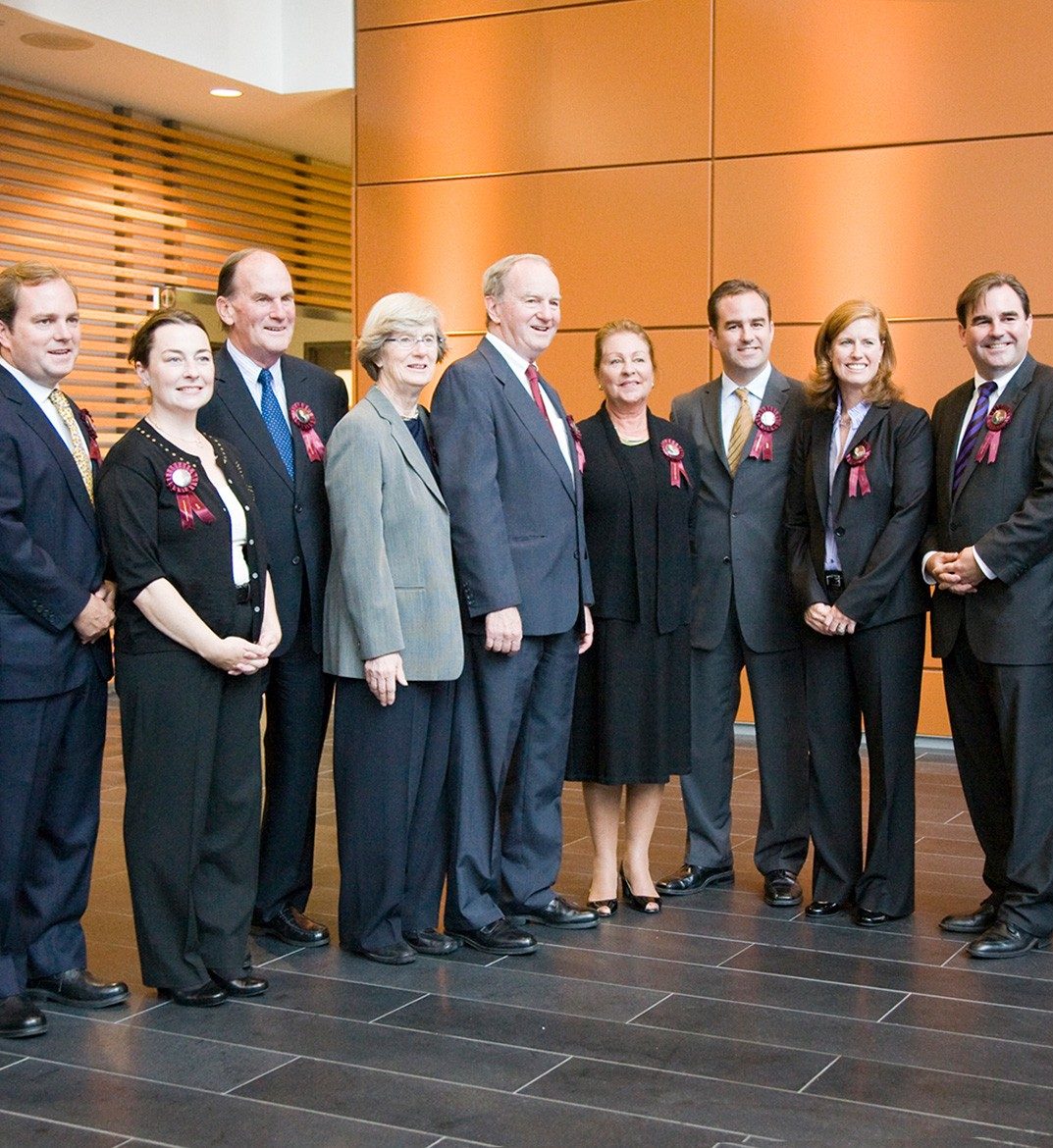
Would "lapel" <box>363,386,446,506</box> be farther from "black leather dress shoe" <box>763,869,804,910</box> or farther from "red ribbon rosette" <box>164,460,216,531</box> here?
"black leather dress shoe" <box>763,869,804,910</box>

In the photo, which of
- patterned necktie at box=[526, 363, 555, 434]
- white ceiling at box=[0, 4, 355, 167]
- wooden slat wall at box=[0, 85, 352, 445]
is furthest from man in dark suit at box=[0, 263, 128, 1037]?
wooden slat wall at box=[0, 85, 352, 445]

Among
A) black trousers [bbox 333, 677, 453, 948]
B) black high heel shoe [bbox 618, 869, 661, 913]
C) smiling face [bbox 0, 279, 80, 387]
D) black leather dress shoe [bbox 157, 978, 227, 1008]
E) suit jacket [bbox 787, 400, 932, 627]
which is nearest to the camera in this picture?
smiling face [bbox 0, 279, 80, 387]

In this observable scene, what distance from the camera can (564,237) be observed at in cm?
776

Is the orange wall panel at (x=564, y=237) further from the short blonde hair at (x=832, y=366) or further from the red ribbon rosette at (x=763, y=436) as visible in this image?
the short blonde hair at (x=832, y=366)

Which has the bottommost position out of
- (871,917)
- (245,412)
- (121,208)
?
(871,917)

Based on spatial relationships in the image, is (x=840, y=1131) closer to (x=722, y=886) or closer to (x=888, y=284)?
(x=722, y=886)

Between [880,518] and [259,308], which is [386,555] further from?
[880,518]

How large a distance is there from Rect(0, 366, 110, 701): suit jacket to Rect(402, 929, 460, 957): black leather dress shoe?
1.13 meters

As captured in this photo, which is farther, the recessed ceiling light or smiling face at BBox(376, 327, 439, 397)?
the recessed ceiling light

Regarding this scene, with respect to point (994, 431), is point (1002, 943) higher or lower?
lower

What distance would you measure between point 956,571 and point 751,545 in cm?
70

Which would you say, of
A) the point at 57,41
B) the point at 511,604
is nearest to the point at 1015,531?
the point at 511,604

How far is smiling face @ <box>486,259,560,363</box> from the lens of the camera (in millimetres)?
4113

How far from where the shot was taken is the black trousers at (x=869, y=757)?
4.29 m
